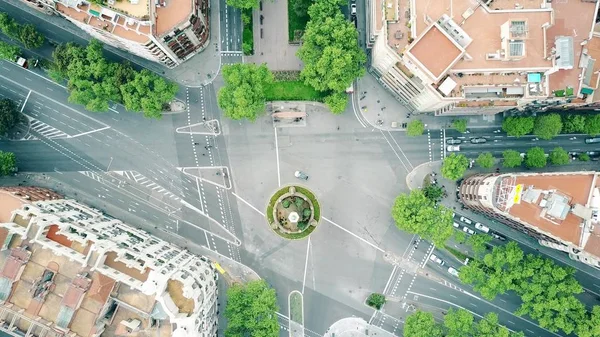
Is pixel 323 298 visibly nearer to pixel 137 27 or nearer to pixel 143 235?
pixel 143 235

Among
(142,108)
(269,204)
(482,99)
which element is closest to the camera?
(482,99)

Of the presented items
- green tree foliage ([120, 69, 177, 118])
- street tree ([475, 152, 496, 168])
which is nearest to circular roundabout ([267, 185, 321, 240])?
green tree foliage ([120, 69, 177, 118])

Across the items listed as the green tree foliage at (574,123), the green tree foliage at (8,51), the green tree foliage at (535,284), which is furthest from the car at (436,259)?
the green tree foliage at (8,51)

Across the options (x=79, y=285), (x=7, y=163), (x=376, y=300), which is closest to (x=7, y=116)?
(x=7, y=163)

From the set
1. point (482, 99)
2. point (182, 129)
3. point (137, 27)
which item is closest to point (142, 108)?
point (182, 129)

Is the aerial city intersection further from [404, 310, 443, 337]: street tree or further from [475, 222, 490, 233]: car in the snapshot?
[404, 310, 443, 337]: street tree

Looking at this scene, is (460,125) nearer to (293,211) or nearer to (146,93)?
(293,211)

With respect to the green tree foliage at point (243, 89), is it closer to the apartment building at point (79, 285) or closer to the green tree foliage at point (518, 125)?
the apartment building at point (79, 285)
